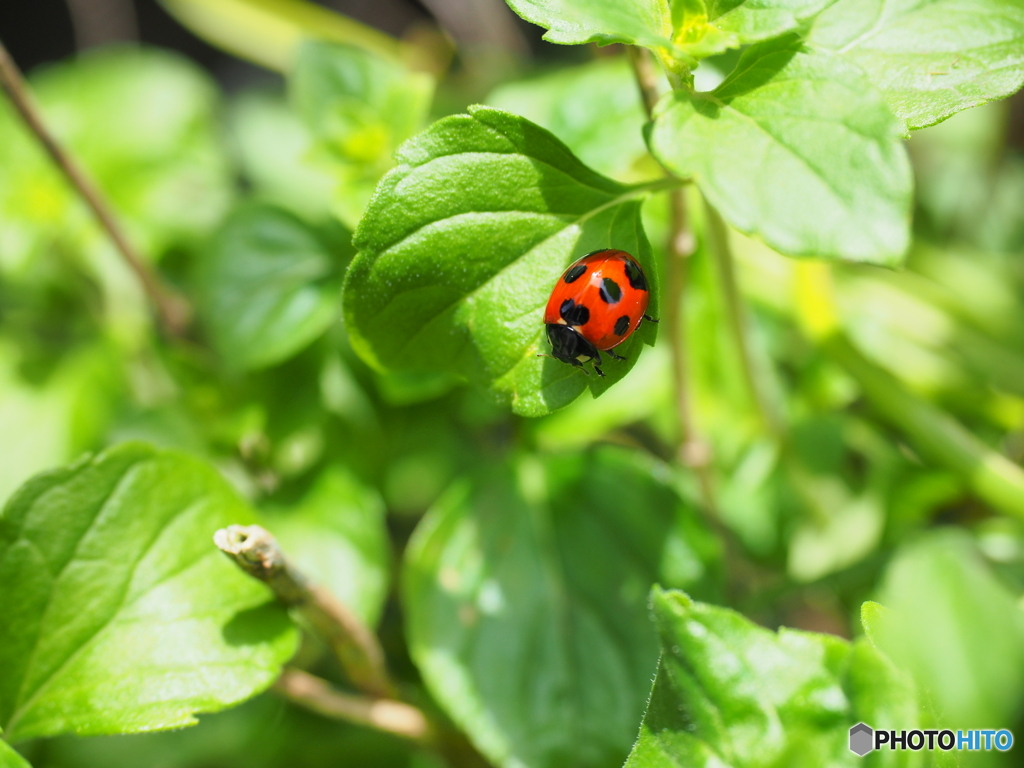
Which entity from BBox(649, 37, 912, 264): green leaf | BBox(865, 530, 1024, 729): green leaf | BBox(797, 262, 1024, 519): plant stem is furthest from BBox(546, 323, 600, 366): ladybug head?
BBox(797, 262, 1024, 519): plant stem

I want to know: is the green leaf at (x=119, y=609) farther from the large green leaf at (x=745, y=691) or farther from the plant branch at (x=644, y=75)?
the plant branch at (x=644, y=75)

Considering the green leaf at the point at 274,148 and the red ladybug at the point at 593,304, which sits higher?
the red ladybug at the point at 593,304

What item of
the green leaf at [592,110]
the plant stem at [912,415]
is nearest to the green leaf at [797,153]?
the green leaf at [592,110]

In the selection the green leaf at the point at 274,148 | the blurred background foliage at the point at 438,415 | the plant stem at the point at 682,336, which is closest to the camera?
the plant stem at the point at 682,336

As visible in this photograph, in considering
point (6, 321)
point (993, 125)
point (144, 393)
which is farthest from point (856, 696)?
point (993, 125)

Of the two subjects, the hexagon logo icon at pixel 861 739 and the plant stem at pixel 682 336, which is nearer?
the hexagon logo icon at pixel 861 739

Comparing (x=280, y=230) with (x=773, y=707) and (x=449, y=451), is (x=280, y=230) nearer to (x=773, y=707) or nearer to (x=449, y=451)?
(x=449, y=451)

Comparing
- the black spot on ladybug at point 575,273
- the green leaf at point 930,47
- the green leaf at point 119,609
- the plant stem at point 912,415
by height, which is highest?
the green leaf at point 930,47

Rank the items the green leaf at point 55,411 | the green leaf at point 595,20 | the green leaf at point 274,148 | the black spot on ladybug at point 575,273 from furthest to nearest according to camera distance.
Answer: the green leaf at point 274,148, the green leaf at point 55,411, the black spot on ladybug at point 575,273, the green leaf at point 595,20

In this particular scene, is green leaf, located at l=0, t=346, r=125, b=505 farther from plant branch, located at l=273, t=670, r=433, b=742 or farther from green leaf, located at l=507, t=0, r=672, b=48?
green leaf, located at l=507, t=0, r=672, b=48
